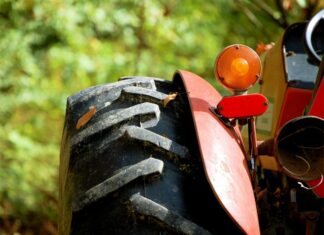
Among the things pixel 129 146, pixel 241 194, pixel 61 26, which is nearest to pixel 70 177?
pixel 129 146

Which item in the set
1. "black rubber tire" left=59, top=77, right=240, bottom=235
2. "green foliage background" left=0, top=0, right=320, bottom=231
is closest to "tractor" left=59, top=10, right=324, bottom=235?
"black rubber tire" left=59, top=77, right=240, bottom=235

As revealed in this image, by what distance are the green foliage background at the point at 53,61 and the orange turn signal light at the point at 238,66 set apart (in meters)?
3.37

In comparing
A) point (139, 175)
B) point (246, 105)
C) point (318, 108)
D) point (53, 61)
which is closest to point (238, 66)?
point (246, 105)

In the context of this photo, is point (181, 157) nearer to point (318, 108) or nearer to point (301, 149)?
point (301, 149)

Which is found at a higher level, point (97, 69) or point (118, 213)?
point (118, 213)

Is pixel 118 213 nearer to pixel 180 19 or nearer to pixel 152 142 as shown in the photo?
pixel 152 142

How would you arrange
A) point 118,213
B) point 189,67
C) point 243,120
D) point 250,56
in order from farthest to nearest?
point 189,67 → point 243,120 → point 250,56 → point 118,213

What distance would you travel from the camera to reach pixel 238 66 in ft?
6.68

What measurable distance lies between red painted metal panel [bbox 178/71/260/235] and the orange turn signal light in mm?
114

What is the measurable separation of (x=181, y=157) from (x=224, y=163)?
123mm

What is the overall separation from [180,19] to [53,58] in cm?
137

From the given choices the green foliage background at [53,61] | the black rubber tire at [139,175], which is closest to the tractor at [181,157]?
the black rubber tire at [139,175]

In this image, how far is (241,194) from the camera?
5.96 feet

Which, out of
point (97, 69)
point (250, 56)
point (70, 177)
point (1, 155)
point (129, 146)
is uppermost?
point (250, 56)
